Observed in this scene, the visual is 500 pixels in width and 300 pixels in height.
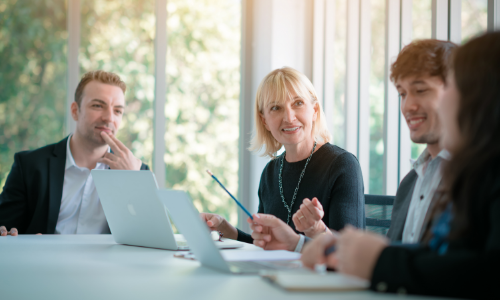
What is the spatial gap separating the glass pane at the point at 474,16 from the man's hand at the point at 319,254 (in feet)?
5.02

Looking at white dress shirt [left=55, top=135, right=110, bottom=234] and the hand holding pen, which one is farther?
white dress shirt [left=55, top=135, right=110, bottom=234]

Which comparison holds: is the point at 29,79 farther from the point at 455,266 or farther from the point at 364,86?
the point at 455,266

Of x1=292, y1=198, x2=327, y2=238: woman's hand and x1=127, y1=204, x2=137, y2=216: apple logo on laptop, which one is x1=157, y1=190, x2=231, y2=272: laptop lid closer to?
x1=127, y1=204, x2=137, y2=216: apple logo on laptop

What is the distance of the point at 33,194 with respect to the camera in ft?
7.14

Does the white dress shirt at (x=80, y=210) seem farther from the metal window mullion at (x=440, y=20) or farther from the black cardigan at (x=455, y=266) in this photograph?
the metal window mullion at (x=440, y=20)

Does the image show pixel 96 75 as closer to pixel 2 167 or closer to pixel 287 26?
pixel 2 167

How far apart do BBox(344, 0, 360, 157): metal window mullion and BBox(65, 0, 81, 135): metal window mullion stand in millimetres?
1961

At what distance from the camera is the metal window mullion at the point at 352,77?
2.93 metres

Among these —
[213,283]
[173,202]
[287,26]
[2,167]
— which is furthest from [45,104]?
[213,283]

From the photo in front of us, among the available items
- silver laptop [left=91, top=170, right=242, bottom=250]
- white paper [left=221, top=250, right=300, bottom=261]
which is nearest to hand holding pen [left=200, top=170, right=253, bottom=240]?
silver laptop [left=91, top=170, right=242, bottom=250]

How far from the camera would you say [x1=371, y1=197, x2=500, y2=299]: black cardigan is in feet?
2.21

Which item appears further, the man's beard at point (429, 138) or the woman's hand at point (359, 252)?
the man's beard at point (429, 138)

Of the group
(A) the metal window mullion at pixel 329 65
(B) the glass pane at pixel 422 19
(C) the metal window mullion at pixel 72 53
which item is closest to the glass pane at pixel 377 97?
(B) the glass pane at pixel 422 19

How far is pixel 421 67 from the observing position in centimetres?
125
